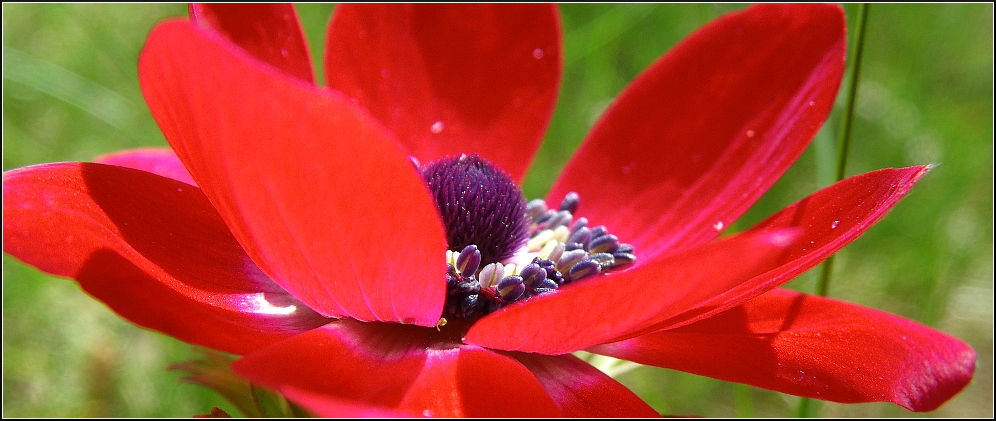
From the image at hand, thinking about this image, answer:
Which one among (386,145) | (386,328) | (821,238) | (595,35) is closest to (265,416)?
(386,328)

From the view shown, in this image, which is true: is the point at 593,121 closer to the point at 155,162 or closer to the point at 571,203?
the point at 571,203

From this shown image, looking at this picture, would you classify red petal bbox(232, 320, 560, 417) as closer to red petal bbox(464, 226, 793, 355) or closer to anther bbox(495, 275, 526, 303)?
red petal bbox(464, 226, 793, 355)

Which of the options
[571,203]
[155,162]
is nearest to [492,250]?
[571,203]

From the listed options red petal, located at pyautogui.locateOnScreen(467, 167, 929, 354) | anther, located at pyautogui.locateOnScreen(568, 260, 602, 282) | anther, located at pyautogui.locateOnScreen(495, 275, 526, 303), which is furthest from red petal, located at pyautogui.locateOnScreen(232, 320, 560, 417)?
anther, located at pyautogui.locateOnScreen(568, 260, 602, 282)

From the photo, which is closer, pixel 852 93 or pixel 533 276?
pixel 533 276

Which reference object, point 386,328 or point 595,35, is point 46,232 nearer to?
point 386,328

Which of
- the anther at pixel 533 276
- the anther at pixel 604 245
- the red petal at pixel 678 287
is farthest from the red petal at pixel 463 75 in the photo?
the red petal at pixel 678 287
